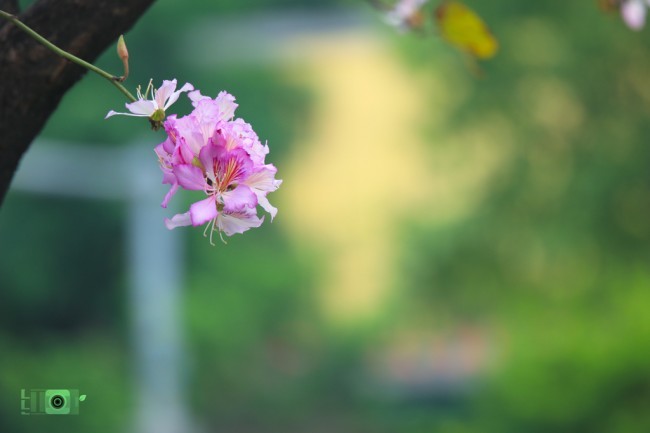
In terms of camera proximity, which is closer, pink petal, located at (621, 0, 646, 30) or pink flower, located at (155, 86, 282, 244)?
pink flower, located at (155, 86, 282, 244)

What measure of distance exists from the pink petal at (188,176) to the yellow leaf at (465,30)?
545 millimetres

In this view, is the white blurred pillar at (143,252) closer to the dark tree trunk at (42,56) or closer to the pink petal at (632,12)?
the pink petal at (632,12)

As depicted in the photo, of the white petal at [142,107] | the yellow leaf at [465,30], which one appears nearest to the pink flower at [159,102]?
the white petal at [142,107]

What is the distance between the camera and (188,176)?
712 mm

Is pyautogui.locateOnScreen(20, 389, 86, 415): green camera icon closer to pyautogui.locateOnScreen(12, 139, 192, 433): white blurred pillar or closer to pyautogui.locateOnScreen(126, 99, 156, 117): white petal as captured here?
pyautogui.locateOnScreen(126, 99, 156, 117): white petal

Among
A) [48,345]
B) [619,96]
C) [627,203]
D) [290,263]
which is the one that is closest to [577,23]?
[619,96]

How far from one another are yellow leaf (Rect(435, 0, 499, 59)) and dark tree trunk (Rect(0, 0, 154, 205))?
378 mm

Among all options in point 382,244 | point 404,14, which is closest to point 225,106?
point 404,14

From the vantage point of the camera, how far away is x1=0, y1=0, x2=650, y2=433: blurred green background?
16.6 ft

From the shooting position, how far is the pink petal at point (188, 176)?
0.71m

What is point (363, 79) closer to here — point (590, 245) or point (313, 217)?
point (313, 217)

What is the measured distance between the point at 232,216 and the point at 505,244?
4.73 meters

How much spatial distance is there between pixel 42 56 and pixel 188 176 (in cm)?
27

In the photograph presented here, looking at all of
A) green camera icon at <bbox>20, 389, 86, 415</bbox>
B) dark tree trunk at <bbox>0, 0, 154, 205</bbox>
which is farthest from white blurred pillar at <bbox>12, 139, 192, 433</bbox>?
dark tree trunk at <bbox>0, 0, 154, 205</bbox>
